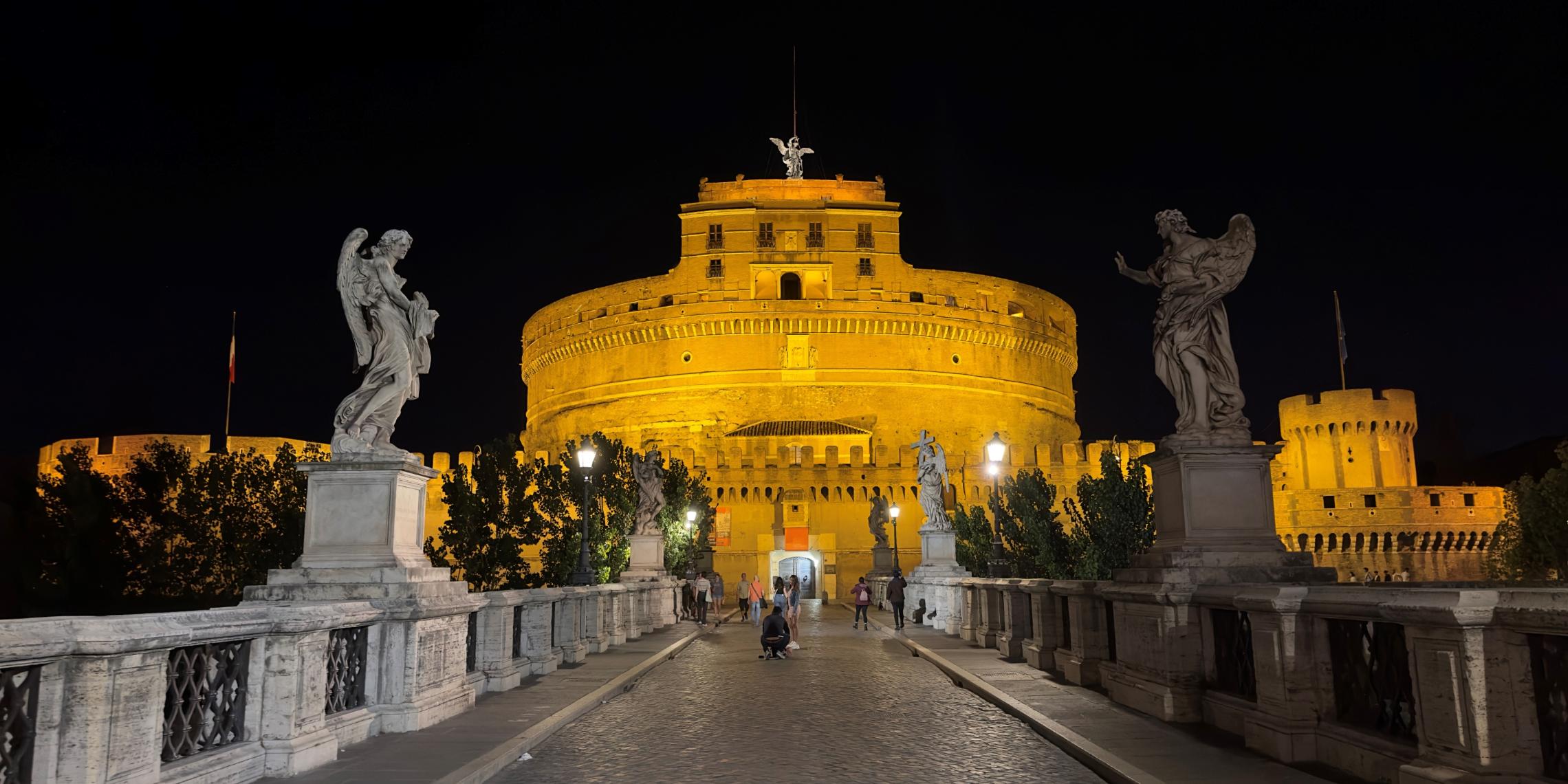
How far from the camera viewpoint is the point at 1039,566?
2522cm

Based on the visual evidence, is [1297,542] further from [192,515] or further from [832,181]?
[192,515]

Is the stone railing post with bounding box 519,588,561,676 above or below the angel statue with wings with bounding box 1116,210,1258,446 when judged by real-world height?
below

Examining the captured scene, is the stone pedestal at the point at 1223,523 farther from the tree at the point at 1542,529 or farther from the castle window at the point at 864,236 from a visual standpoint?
the castle window at the point at 864,236

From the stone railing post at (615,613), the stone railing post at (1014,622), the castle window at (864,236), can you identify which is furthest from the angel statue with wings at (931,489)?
the castle window at (864,236)

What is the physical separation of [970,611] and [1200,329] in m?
11.3

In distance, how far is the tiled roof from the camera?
5422 centimetres

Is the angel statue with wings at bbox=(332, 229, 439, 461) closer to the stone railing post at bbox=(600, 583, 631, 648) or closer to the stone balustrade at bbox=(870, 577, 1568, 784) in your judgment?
the stone balustrade at bbox=(870, 577, 1568, 784)

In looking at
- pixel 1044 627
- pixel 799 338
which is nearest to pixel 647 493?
pixel 1044 627

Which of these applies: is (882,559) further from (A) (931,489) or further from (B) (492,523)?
(B) (492,523)

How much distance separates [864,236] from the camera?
61875 mm

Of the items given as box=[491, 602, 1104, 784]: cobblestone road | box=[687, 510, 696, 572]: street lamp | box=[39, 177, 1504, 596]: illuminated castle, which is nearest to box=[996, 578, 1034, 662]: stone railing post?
box=[491, 602, 1104, 784]: cobblestone road

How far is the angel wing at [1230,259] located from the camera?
29.0 feet

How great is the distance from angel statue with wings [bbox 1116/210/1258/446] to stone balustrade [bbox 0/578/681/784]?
601 cm

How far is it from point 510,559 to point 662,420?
111 feet
